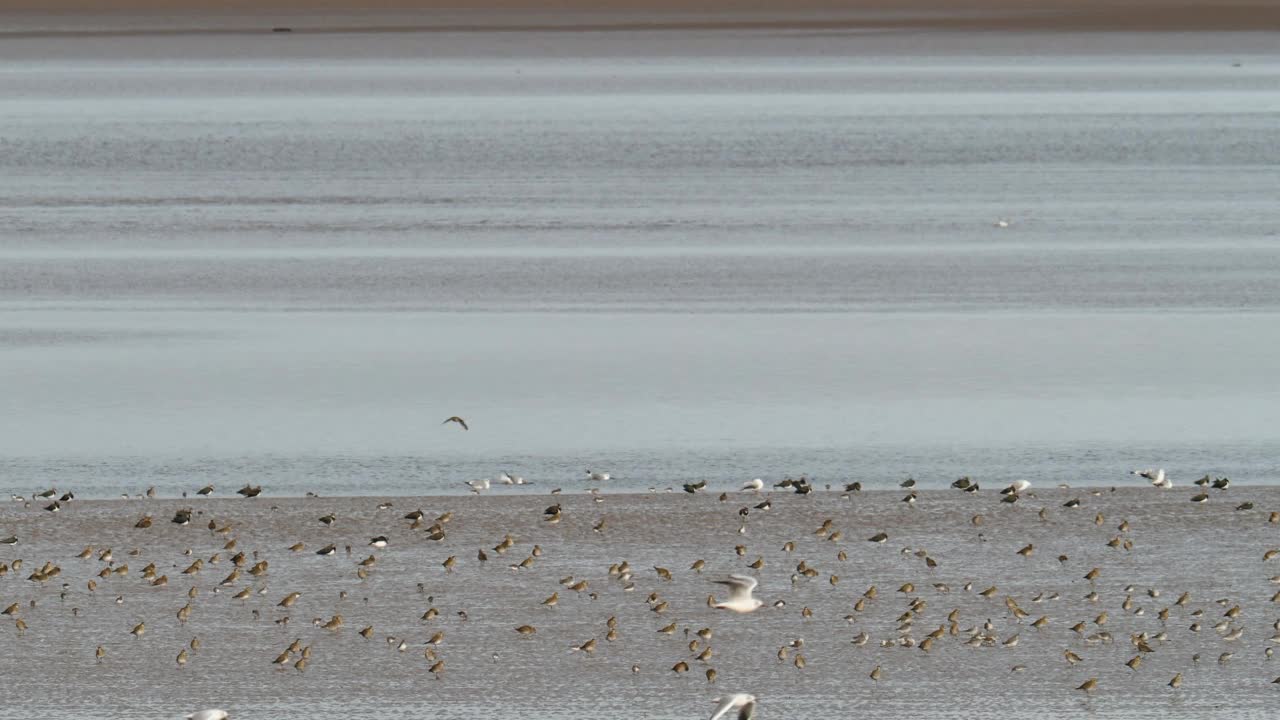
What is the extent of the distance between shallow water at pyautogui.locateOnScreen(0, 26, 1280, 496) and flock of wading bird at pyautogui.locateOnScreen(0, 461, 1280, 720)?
97cm

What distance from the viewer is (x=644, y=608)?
7.41m

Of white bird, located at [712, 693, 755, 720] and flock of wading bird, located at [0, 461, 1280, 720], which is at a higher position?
flock of wading bird, located at [0, 461, 1280, 720]

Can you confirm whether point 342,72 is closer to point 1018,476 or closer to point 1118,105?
point 1118,105

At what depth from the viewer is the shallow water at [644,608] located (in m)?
6.47

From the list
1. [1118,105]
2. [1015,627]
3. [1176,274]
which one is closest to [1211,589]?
[1015,627]

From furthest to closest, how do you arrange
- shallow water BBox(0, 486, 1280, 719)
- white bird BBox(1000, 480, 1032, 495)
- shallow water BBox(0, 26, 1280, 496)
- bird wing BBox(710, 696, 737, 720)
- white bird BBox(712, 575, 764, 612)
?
1. shallow water BBox(0, 26, 1280, 496)
2. white bird BBox(1000, 480, 1032, 495)
3. white bird BBox(712, 575, 764, 612)
4. shallow water BBox(0, 486, 1280, 719)
5. bird wing BBox(710, 696, 737, 720)

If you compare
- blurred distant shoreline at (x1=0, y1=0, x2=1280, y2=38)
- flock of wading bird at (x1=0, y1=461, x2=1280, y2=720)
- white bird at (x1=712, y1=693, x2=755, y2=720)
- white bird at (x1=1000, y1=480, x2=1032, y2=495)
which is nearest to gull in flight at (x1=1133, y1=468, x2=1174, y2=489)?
flock of wading bird at (x1=0, y1=461, x2=1280, y2=720)

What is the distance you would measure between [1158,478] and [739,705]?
3.54 m

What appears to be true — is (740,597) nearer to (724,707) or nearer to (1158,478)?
(724,707)

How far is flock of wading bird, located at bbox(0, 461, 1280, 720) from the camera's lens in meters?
6.87

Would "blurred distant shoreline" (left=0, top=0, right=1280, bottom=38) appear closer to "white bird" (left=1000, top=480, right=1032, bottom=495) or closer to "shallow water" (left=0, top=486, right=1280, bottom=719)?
"white bird" (left=1000, top=480, right=1032, bottom=495)

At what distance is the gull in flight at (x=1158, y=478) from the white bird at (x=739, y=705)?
3.43m

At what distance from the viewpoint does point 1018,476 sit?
9.31 m

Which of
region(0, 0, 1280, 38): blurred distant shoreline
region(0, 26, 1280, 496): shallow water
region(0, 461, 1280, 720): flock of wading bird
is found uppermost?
region(0, 0, 1280, 38): blurred distant shoreline
